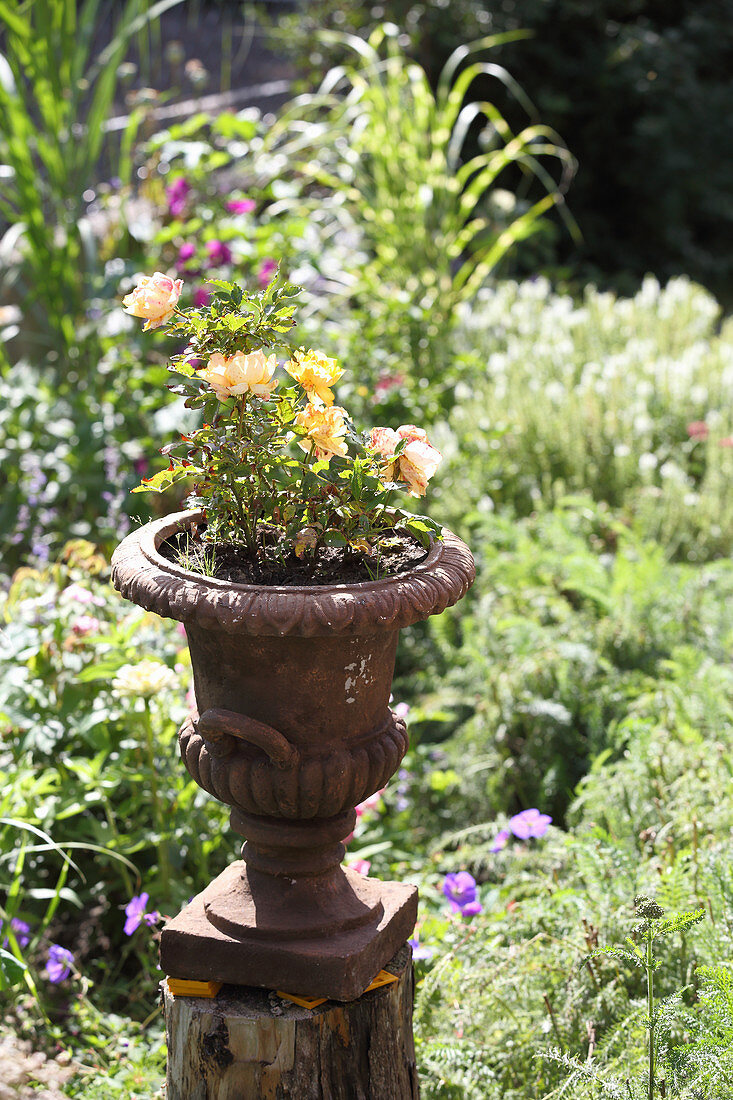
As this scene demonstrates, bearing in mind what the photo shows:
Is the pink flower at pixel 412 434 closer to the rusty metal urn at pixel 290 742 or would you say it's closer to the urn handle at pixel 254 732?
the rusty metal urn at pixel 290 742

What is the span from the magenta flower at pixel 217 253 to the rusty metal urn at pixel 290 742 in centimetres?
205

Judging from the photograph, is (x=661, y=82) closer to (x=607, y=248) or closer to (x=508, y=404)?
(x=607, y=248)

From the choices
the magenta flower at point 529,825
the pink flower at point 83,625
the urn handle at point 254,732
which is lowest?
the magenta flower at point 529,825

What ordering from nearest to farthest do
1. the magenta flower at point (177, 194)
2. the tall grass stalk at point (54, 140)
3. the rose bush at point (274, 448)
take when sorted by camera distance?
the rose bush at point (274, 448), the tall grass stalk at point (54, 140), the magenta flower at point (177, 194)

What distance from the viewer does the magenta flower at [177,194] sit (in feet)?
11.9

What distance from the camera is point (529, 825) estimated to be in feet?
6.11

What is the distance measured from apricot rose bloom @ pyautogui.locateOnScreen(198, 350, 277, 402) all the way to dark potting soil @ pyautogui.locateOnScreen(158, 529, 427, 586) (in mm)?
226

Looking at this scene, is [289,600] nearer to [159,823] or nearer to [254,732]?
[254,732]

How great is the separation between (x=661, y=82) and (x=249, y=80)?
322cm

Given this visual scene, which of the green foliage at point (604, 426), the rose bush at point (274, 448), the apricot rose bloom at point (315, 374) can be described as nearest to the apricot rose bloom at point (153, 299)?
the rose bush at point (274, 448)

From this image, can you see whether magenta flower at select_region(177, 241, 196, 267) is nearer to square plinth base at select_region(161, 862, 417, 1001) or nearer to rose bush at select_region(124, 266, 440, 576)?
rose bush at select_region(124, 266, 440, 576)

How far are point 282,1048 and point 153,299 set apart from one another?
991 millimetres

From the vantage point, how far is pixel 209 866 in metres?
2.15

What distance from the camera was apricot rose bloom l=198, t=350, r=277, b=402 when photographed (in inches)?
50.9
